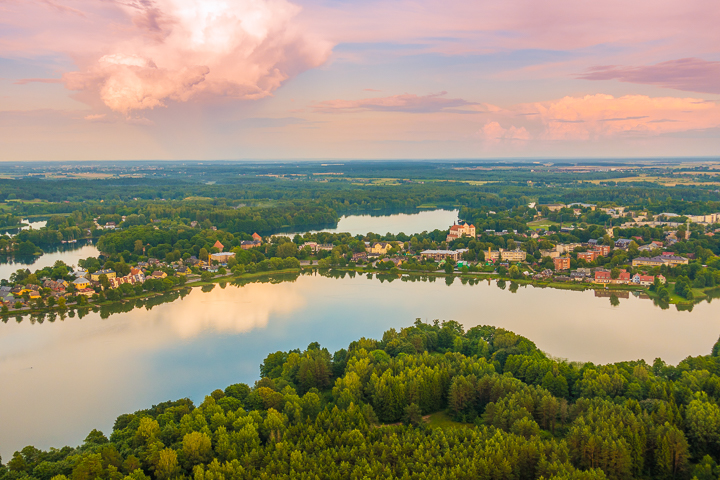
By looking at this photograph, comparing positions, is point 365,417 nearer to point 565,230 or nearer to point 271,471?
point 271,471

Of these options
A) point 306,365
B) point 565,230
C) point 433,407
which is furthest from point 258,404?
point 565,230

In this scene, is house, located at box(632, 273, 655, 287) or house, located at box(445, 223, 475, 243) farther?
house, located at box(445, 223, 475, 243)

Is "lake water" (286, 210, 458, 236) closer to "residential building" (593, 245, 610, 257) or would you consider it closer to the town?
the town

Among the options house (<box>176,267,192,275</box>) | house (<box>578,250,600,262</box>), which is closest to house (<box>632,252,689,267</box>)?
house (<box>578,250,600,262</box>)

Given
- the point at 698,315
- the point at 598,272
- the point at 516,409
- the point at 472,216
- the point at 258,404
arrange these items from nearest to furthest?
1. the point at 516,409
2. the point at 258,404
3. the point at 698,315
4. the point at 598,272
5. the point at 472,216

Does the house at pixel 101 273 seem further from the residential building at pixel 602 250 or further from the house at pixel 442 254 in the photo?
the residential building at pixel 602 250

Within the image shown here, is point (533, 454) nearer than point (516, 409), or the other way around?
point (533, 454)
